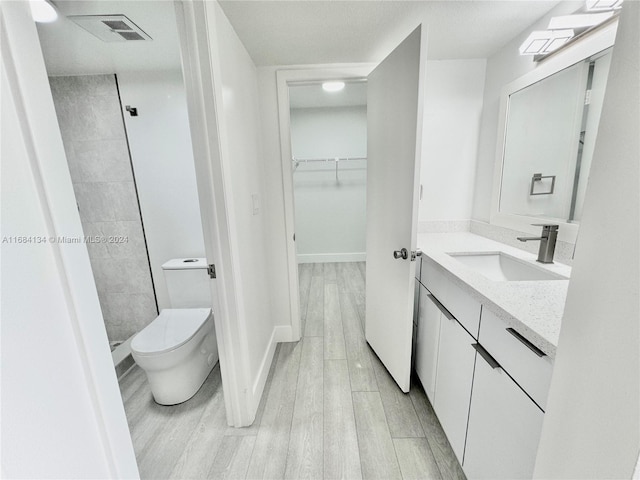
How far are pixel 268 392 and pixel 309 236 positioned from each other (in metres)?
2.71

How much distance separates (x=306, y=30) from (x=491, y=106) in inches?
52.7

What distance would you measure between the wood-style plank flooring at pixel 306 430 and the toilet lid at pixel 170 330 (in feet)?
1.40

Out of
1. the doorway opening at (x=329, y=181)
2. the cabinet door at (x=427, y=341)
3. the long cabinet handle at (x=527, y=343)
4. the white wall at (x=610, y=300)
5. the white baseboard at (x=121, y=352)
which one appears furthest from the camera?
the doorway opening at (x=329, y=181)

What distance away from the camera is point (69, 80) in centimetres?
177

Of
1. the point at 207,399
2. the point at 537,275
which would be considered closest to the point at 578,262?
the point at 537,275

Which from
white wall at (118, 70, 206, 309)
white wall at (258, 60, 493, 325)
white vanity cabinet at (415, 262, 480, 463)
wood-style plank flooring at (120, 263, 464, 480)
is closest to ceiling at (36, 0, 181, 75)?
white wall at (118, 70, 206, 309)

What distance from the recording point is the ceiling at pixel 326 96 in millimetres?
2834

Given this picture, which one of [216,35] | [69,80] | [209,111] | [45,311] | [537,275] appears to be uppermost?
[69,80]

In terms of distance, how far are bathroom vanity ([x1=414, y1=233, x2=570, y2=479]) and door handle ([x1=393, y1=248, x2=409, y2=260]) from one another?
0.41 ft

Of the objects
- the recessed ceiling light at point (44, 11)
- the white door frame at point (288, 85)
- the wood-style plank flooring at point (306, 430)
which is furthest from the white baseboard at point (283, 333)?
the recessed ceiling light at point (44, 11)

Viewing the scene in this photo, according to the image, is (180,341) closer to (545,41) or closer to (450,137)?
(450,137)

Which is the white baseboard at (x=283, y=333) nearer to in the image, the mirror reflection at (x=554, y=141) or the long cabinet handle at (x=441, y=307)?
the long cabinet handle at (x=441, y=307)

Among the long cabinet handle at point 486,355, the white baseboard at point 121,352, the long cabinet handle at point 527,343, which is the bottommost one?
the white baseboard at point 121,352

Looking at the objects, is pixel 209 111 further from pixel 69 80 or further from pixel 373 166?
pixel 69 80
